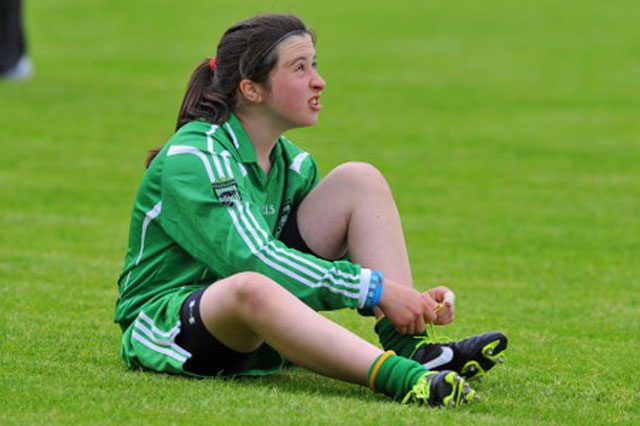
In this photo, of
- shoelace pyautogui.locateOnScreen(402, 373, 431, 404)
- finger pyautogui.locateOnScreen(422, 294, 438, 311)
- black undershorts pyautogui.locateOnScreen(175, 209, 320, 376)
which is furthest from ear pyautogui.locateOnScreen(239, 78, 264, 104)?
shoelace pyautogui.locateOnScreen(402, 373, 431, 404)

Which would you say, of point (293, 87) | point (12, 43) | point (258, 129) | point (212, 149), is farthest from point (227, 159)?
point (12, 43)

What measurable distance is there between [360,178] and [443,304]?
0.59 m

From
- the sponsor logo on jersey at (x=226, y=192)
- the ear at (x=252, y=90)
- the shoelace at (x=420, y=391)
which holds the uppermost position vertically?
the ear at (x=252, y=90)

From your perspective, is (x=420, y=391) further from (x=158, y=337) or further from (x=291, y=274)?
(x=158, y=337)

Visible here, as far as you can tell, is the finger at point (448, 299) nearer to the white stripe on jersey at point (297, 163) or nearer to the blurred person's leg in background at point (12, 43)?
the white stripe on jersey at point (297, 163)

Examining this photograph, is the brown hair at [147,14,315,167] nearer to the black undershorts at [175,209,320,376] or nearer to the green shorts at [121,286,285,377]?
the green shorts at [121,286,285,377]

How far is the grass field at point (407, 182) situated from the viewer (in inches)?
175

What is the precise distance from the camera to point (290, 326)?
14.0 ft

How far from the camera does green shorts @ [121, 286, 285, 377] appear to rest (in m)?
4.57

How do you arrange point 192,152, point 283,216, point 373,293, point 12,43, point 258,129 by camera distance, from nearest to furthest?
point 373,293 → point 192,152 → point 258,129 → point 283,216 → point 12,43

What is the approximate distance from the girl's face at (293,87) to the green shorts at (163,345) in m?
0.72

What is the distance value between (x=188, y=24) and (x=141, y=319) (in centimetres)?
1575

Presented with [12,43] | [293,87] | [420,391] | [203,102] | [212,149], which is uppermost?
[293,87]

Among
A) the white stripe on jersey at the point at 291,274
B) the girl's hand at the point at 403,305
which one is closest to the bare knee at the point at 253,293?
the white stripe on jersey at the point at 291,274
